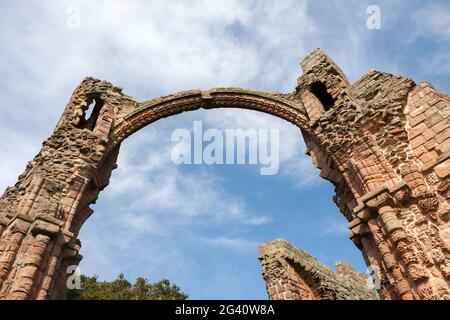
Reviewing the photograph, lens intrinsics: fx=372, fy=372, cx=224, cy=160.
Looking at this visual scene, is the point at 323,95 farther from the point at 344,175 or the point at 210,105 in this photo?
the point at 210,105

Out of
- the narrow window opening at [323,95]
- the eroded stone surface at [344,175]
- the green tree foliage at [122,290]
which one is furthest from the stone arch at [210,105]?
the green tree foliage at [122,290]

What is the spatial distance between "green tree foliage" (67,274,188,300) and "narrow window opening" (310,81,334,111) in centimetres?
1362

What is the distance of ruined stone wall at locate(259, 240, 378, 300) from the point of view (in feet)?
31.0

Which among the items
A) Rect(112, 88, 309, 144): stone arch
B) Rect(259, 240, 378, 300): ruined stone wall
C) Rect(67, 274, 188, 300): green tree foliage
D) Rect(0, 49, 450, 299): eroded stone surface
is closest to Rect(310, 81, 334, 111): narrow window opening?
Rect(0, 49, 450, 299): eroded stone surface

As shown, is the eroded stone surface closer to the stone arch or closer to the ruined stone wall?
the stone arch

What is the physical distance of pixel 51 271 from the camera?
18.9 feet

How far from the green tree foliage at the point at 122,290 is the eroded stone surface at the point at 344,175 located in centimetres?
1087

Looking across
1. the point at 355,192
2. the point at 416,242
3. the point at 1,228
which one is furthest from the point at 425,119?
the point at 1,228

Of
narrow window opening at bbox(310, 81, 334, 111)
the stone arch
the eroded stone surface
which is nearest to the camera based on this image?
the eroded stone surface

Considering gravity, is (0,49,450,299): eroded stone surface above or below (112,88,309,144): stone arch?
below

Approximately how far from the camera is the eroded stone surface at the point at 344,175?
522 cm

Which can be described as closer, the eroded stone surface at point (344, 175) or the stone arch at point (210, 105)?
the eroded stone surface at point (344, 175)

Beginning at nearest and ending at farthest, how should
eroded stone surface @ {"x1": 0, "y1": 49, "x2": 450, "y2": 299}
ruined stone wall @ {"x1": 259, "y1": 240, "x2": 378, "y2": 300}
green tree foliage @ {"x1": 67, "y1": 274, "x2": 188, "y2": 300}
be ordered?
eroded stone surface @ {"x1": 0, "y1": 49, "x2": 450, "y2": 299}
ruined stone wall @ {"x1": 259, "y1": 240, "x2": 378, "y2": 300}
green tree foliage @ {"x1": 67, "y1": 274, "x2": 188, "y2": 300}

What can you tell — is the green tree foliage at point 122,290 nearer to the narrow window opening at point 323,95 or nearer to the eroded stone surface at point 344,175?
the eroded stone surface at point 344,175
